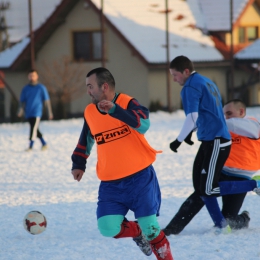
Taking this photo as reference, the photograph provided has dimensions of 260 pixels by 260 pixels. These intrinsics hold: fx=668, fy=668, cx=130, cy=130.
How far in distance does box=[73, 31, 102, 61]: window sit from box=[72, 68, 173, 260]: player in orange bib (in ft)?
83.8

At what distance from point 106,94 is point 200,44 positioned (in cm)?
2665

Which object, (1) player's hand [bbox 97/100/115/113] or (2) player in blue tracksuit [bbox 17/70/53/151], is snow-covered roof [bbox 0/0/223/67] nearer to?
(2) player in blue tracksuit [bbox 17/70/53/151]

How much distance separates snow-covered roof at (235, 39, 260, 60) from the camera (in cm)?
3066

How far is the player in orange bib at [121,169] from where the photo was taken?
4898 millimetres

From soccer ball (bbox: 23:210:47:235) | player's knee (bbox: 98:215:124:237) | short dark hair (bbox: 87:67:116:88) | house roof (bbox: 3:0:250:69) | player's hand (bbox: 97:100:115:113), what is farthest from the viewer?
house roof (bbox: 3:0:250:69)

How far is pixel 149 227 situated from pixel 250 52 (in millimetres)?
26999

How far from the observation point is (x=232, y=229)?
6477 mm

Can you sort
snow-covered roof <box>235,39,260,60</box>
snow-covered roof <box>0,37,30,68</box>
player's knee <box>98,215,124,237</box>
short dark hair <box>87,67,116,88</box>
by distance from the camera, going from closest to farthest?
short dark hair <box>87,67,116,88</box>, player's knee <box>98,215,124,237</box>, snow-covered roof <box>235,39,260,60</box>, snow-covered roof <box>0,37,30,68</box>

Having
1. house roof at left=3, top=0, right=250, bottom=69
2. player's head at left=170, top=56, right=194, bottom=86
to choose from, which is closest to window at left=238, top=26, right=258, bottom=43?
house roof at left=3, top=0, right=250, bottom=69

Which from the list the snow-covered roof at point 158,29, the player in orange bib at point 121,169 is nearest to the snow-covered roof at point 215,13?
the snow-covered roof at point 158,29

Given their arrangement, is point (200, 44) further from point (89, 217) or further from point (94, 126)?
point (94, 126)

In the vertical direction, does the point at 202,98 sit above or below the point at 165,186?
above

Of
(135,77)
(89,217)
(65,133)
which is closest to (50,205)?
(89,217)

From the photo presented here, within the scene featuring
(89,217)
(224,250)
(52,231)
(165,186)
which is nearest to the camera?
(224,250)
